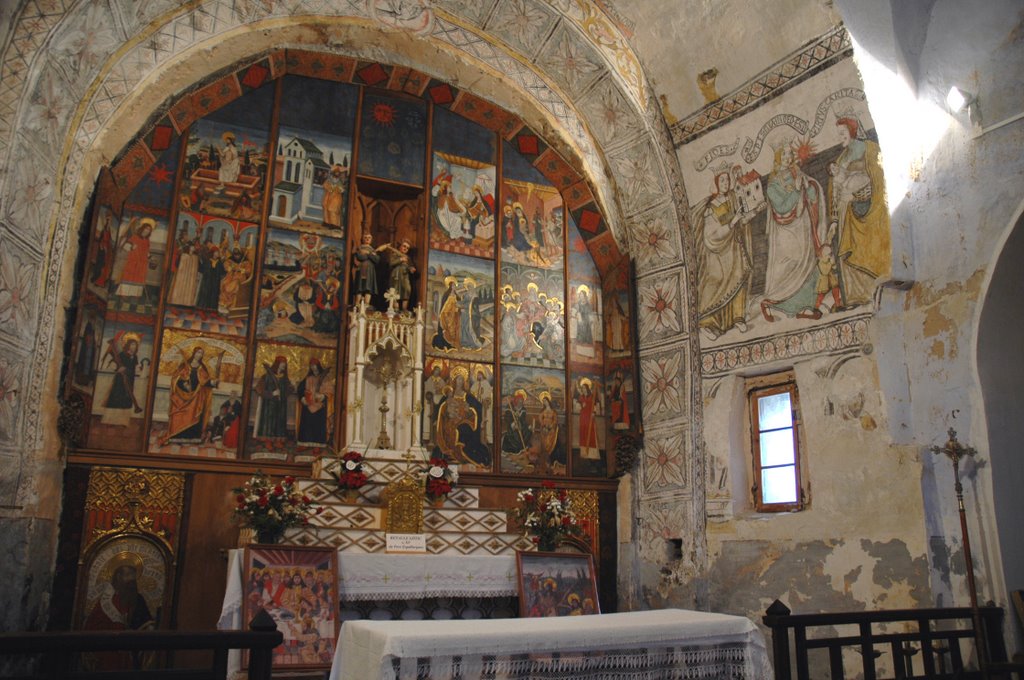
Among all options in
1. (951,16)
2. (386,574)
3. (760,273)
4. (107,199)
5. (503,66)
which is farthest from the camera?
(503,66)

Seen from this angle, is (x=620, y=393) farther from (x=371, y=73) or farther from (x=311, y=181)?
(x=371, y=73)

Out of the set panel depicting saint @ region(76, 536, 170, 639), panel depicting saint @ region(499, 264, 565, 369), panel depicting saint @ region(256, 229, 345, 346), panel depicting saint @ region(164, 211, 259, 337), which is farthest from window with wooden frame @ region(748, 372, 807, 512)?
panel depicting saint @ region(76, 536, 170, 639)

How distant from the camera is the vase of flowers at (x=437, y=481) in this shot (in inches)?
409

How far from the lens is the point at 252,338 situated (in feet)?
36.9

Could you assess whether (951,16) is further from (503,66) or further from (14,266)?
(14,266)

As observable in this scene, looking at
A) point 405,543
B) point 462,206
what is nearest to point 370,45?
point 462,206

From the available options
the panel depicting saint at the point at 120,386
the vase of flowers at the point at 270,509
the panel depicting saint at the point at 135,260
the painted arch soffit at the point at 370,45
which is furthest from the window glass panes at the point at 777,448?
the panel depicting saint at the point at 135,260

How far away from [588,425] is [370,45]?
21.2 ft

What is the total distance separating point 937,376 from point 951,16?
4.16m

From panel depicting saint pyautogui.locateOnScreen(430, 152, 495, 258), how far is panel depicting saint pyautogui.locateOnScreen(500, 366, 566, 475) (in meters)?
2.00

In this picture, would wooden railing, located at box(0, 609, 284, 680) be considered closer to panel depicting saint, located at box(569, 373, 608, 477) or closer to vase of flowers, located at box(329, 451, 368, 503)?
vase of flowers, located at box(329, 451, 368, 503)

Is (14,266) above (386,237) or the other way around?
the other way around

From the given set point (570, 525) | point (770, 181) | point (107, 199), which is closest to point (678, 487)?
point (570, 525)

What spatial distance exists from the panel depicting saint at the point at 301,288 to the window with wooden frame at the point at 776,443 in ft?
19.0
